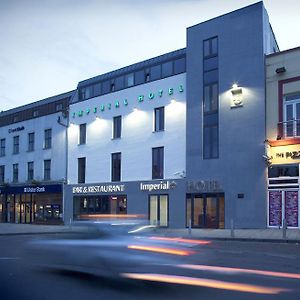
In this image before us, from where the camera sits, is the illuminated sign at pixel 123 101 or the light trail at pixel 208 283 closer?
the light trail at pixel 208 283

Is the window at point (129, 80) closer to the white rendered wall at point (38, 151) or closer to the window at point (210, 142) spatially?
the window at point (210, 142)

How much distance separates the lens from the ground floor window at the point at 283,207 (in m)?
24.0

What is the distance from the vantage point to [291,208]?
24.0 metres

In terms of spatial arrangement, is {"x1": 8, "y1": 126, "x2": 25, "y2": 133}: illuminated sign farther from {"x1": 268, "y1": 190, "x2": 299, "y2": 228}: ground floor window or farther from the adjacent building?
{"x1": 268, "y1": 190, "x2": 299, "y2": 228}: ground floor window

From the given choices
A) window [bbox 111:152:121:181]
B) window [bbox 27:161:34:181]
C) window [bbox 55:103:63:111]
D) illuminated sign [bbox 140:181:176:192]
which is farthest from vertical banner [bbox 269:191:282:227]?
window [bbox 27:161:34:181]

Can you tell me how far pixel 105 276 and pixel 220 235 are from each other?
1445cm

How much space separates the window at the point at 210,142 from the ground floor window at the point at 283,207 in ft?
14.1

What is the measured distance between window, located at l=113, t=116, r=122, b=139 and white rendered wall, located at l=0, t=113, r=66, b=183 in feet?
19.6

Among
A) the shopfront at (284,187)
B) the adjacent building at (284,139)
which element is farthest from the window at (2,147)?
the shopfront at (284,187)

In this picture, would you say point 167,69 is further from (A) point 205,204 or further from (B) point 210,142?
(A) point 205,204

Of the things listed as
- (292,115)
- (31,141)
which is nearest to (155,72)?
(292,115)

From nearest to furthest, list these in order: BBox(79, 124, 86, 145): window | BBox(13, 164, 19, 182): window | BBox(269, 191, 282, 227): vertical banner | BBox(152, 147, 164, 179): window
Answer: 1. BBox(269, 191, 282, 227): vertical banner
2. BBox(152, 147, 164, 179): window
3. BBox(79, 124, 86, 145): window
4. BBox(13, 164, 19, 182): window

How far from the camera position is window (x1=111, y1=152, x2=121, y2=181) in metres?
32.6

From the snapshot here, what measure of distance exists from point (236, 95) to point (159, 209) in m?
8.93
